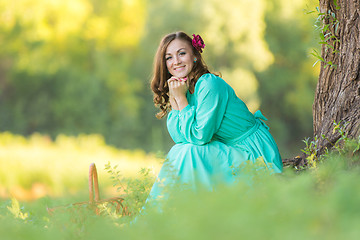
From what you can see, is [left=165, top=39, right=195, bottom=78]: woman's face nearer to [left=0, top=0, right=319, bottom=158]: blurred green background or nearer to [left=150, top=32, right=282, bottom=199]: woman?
[left=150, top=32, right=282, bottom=199]: woman

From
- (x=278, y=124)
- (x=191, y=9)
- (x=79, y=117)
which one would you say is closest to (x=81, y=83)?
(x=79, y=117)

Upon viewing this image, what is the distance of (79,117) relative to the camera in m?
13.2

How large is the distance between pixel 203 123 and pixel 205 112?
0.33 ft

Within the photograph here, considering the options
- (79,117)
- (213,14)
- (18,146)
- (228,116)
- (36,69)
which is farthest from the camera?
(79,117)

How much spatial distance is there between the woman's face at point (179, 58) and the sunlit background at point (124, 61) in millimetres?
8031

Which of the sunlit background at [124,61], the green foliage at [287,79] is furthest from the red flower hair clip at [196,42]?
the green foliage at [287,79]

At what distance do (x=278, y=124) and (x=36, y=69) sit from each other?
7280 millimetres

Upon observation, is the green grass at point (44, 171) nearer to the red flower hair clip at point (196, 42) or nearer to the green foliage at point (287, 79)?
the red flower hair clip at point (196, 42)

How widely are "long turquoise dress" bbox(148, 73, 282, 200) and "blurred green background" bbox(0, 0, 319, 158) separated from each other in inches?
345

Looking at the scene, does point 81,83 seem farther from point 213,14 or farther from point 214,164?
point 214,164

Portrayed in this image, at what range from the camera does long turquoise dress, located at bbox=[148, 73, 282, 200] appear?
2.21 meters

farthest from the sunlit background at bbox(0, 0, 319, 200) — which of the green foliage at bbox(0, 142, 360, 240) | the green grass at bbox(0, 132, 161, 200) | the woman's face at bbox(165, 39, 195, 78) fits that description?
the green foliage at bbox(0, 142, 360, 240)

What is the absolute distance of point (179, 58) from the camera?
273 cm

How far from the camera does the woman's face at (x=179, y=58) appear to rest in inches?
107
